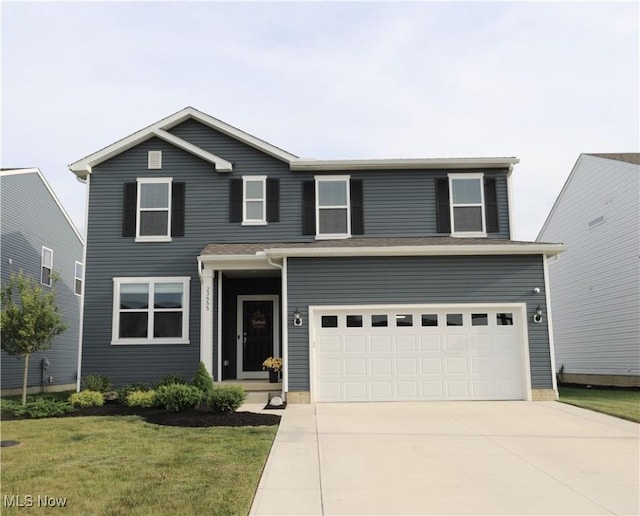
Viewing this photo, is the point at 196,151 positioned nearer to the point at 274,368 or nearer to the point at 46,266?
the point at 274,368

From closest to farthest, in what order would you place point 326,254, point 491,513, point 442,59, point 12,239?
point 491,513
point 442,59
point 326,254
point 12,239

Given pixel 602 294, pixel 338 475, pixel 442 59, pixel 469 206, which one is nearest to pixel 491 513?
pixel 338 475

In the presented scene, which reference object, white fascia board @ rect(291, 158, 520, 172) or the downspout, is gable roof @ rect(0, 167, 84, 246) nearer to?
white fascia board @ rect(291, 158, 520, 172)

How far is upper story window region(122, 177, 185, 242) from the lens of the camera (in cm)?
1587

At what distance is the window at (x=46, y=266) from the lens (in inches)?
813

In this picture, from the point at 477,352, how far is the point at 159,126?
1016cm

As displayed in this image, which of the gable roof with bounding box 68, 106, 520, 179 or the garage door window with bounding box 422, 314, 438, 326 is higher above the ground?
the gable roof with bounding box 68, 106, 520, 179

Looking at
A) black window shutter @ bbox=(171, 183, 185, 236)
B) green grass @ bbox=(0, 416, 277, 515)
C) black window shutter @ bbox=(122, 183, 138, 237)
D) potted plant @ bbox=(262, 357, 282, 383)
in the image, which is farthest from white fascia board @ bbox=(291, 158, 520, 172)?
green grass @ bbox=(0, 416, 277, 515)

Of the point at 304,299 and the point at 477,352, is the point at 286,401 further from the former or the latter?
the point at 477,352

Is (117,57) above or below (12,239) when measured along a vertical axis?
above

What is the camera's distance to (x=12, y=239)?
1869 cm

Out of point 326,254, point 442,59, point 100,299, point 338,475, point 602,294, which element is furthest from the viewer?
point 602,294

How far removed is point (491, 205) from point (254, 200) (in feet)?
21.0

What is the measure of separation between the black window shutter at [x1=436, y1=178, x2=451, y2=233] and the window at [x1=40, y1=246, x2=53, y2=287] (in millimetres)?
13443
